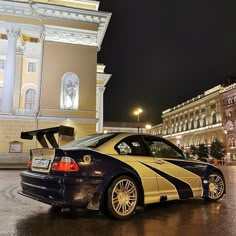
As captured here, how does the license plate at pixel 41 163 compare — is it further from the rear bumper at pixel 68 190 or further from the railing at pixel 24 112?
the railing at pixel 24 112

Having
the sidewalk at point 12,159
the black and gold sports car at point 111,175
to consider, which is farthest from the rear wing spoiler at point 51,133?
the sidewalk at point 12,159

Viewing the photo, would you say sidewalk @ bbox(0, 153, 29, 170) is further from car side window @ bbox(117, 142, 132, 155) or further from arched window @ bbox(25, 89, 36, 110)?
car side window @ bbox(117, 142, 132, 155)

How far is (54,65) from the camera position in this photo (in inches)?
1012

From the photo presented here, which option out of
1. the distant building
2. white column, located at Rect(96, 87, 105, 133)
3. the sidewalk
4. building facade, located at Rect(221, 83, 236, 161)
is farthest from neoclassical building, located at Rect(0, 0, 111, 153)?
the distant building

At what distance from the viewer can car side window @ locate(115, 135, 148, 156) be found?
4934mm

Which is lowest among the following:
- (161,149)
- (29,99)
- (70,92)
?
(161,149)

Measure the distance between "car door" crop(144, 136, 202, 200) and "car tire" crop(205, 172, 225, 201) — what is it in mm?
442

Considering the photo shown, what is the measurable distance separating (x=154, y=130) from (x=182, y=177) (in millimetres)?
105360

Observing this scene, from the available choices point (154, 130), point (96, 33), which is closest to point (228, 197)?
point (96, 33)

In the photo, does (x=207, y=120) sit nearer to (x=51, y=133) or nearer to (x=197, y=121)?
(x=197, y=121)

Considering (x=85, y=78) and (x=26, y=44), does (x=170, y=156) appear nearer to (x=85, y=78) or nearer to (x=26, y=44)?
(x=85, y=78)

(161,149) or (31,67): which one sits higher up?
(31,67)

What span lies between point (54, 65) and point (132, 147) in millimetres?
22367

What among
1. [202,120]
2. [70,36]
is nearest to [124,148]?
[70,36]
